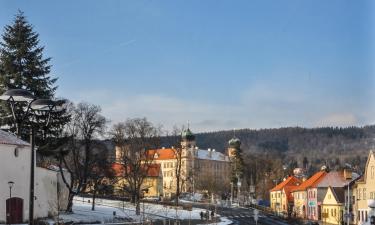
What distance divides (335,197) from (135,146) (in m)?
28.2

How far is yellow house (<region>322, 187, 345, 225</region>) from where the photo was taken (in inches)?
3187

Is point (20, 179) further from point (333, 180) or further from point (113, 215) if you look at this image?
point (333, 180)

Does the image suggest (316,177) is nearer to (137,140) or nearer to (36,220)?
(137,140)

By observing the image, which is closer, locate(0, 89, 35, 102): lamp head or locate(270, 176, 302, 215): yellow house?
locate(0, 89, 35, 102): lamp head

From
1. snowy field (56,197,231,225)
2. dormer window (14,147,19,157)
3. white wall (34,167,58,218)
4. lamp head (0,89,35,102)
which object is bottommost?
snowy field (56,197,231,225)

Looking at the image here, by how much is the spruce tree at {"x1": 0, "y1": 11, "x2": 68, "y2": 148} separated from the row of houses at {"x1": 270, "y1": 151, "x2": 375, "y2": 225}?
32.5 m

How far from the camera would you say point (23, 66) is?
62.2 metres

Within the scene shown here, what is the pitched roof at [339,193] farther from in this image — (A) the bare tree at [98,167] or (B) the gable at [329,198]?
(A) the bare tree at [98,167]

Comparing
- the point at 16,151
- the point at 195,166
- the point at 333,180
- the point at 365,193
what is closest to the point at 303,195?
the point at 333,180

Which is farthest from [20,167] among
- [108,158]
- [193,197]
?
[193,197]

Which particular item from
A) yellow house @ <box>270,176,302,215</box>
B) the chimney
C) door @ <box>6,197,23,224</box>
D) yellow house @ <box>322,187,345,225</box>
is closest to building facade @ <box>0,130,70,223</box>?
door @ <box>6,197,23,224</box>

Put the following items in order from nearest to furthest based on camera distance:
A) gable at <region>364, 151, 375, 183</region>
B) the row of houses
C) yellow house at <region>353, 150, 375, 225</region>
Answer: gable at <region>364, 151, 375, 183</region>
yellow house at <region>353, 150, 375, 225</region>
the row of houses

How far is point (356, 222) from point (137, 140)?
32220 millimetres

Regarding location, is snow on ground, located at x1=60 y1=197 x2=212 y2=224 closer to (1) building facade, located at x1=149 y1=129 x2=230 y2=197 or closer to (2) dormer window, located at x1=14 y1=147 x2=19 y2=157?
(2) dormer window, located at x1=14 y1=147 x2=19 y2=157
